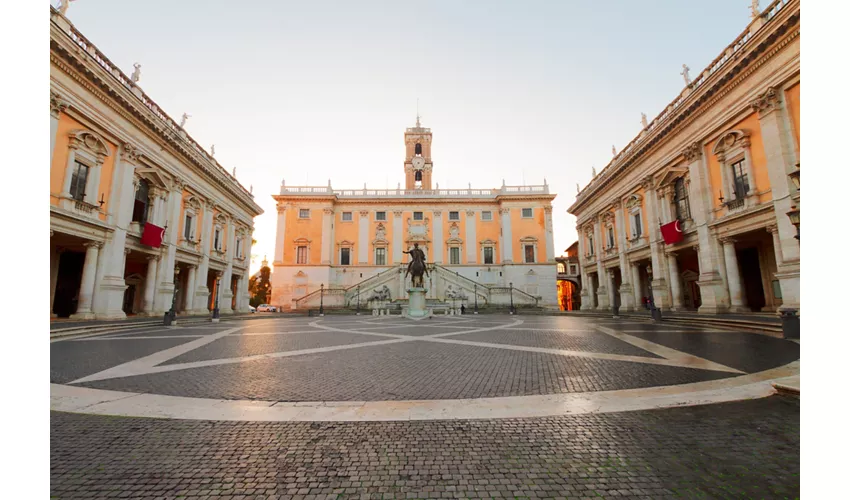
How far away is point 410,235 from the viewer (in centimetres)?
4119

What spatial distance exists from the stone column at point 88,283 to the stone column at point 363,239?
26321 millimetres

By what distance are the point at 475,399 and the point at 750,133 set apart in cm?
1838

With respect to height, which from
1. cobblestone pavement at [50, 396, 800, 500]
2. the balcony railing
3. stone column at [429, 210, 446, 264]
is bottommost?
cobblestone pavement at [50, 396, 800, 500]

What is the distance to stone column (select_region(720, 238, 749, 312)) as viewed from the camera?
15.8 m

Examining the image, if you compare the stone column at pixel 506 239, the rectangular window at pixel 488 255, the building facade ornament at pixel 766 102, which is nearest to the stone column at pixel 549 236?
the stone column at pixel 506 239

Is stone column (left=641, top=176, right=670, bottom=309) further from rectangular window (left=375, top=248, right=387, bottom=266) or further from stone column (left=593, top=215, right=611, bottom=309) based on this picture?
rectangular window (left=375, top=248, right=387, bottom=266)

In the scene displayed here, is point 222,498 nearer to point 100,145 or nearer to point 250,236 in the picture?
point 100,145

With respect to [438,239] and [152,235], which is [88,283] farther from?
[438,239]

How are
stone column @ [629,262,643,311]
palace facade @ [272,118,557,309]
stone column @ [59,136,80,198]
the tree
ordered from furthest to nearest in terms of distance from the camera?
1. the tree
2. palace facade @ [272,118,557,309]
3. stone column @ [629,262,643,311]
4. stone column @ [59,136,80,198]

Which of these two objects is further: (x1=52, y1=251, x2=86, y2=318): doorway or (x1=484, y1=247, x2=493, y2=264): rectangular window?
(x1=484, y1=247, x2=493, y2=264): rectangular window

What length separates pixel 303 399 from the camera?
160 inches

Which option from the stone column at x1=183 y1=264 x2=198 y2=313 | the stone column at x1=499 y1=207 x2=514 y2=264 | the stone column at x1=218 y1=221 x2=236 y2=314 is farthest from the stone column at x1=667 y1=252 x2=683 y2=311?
the stone column at x1=218 y1=221 x2=236 y2=314

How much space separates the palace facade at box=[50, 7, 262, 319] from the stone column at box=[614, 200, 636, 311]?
28.9m
